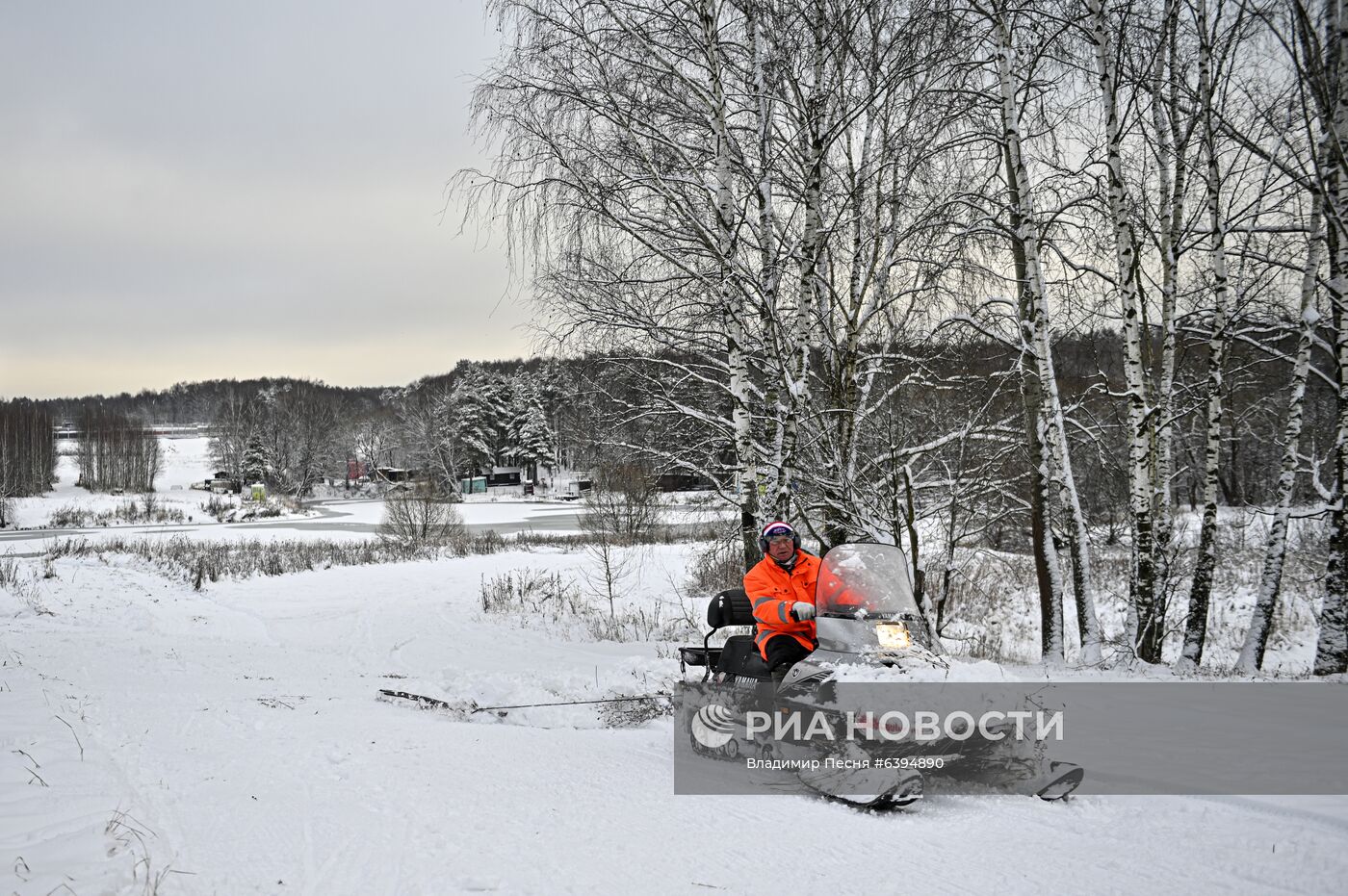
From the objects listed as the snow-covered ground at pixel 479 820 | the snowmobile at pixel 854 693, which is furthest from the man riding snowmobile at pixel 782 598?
the snow-covered ground at pixel 479 820

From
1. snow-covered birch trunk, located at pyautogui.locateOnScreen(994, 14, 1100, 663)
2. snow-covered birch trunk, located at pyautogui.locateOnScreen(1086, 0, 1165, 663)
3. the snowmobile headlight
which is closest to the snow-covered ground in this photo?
the snowmobile headlight

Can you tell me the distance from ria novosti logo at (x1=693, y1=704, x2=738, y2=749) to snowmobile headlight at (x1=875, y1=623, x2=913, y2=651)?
1394 mm

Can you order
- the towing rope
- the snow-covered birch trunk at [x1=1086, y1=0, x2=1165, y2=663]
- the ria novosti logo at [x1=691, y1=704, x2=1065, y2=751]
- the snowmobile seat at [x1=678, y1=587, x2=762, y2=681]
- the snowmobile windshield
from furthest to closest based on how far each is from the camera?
the snow-covered birch trunk at [x1=1086, y1=0, x2=1165, y2=663] < the towing rope < the snowmobile seat at [x1=678, y1=587, x2=762, y2=681] < the snowmobile windshield < the ria novosti logo at [x1=691, y1=704, x2=1065, y2=751]

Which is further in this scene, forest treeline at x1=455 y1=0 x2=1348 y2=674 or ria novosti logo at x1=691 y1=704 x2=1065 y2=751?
forest treeline at x1=455 y1=0 x2=1348 y2=674

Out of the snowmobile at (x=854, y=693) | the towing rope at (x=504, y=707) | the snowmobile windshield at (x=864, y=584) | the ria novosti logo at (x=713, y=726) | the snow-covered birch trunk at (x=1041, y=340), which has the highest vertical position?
the snow-covered birch trunk at (x=1041, y=340)

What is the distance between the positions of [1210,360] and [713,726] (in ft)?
27.8

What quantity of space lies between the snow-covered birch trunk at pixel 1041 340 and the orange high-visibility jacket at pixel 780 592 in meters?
4.70

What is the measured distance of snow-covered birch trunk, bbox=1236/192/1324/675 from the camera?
29.3ft

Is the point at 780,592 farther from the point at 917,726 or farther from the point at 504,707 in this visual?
the point at 504,707

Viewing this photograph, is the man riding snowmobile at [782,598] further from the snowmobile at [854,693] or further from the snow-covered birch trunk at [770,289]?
the snow-covered birch trunk at [770,289]

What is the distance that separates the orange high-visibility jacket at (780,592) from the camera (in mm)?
5719

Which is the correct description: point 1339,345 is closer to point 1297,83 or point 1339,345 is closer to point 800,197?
point 1297,83

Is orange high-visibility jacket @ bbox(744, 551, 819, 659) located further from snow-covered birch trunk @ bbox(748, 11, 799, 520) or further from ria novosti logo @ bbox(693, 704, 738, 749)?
snow-covered birch trunk @ bbox(748, 11, 799, 520)

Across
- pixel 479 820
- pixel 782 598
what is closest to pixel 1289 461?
pixel 782 598
